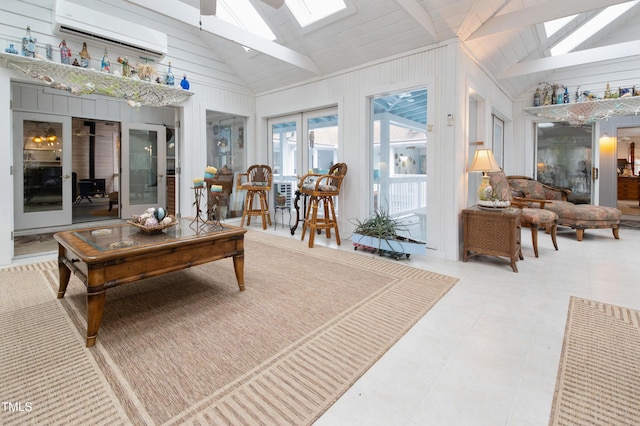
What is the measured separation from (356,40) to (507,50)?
232 cm

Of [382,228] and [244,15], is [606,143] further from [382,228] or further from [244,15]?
[244,15]

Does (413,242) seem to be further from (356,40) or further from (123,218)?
(123,218)

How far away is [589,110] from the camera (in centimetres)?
571

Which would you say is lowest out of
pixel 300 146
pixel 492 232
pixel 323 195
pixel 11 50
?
pixel 492 232

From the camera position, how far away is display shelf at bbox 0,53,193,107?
348cm

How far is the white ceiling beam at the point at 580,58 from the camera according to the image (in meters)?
4.19

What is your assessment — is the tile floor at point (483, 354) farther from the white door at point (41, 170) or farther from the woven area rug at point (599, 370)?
the white door at point (41, 170)

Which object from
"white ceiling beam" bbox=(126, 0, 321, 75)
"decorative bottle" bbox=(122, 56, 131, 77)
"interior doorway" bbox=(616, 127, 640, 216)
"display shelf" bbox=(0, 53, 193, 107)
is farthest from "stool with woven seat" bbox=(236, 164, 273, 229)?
"interior doorway" bbox=(616, 127, 640, 216)

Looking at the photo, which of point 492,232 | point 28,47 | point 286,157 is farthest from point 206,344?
point 286,157

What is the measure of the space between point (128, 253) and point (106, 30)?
373 cm

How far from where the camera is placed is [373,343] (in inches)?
72.9

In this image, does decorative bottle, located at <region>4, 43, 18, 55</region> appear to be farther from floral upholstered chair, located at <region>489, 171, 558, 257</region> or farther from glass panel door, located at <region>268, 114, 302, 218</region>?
floral upholstered chair, located at <region>489, 171, 558, 257</region>

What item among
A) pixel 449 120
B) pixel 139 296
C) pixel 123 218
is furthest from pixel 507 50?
pixel 123 218

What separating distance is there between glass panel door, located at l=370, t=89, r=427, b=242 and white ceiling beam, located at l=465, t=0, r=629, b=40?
3.17ft
